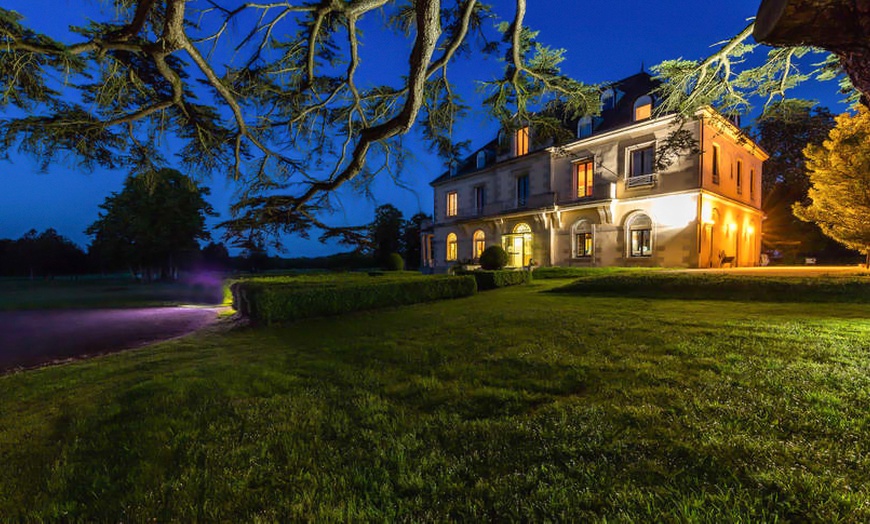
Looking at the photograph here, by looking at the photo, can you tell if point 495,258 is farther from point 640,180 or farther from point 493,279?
point 640,180

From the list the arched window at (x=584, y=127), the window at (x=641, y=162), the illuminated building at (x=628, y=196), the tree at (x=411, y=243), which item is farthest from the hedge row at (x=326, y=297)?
the tree at (x=411, y=243)

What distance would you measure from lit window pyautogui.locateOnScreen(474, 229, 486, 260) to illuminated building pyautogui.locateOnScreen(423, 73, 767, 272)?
2.17 ft

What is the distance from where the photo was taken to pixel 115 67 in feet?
19.2

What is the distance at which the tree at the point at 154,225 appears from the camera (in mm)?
36688

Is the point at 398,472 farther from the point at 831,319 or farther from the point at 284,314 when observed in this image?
the point at 831,319

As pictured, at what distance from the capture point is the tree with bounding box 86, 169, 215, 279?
1444 inches

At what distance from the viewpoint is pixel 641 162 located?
1941 centimetres

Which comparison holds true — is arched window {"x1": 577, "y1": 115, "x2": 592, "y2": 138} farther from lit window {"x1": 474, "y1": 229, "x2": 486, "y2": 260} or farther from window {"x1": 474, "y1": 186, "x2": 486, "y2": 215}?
lit window {"x1": 474, "y1": 229, "x2": 486, "y2": 260}

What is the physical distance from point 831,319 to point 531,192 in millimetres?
19260

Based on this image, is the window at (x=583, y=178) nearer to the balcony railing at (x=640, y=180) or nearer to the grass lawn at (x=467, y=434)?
the balcony railing at (x=640, y=180)

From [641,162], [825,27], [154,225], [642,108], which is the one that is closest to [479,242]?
[641,162]

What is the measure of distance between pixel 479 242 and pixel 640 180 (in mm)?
13260

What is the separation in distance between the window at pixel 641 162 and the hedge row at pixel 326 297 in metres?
14.9

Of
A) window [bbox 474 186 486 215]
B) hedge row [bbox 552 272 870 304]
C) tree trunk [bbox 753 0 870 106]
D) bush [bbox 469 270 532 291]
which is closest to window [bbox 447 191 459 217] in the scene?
window [bbox 474 186 486 215]
